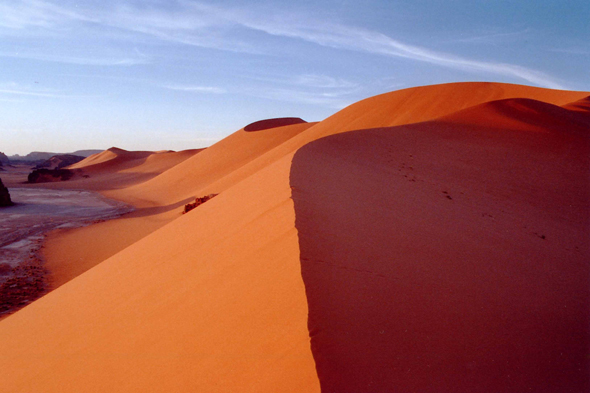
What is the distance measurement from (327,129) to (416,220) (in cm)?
1851

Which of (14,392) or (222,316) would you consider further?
(14,392)

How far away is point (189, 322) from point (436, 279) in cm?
192

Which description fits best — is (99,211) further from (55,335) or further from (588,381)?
(588,381)

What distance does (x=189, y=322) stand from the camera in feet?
8.94

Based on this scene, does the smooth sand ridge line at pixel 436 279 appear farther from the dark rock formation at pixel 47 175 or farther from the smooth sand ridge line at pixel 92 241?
the dark rock formation at pixel 47 175

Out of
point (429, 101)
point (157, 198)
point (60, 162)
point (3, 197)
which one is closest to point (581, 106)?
point (429, 101)

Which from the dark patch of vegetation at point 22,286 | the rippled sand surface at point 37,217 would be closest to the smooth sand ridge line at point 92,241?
the dark patch of vegetation at point 22,286

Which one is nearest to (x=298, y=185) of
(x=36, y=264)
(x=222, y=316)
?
(x=222, y=316)

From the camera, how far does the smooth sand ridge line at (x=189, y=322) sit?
6.94ft

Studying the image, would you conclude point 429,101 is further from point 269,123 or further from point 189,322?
point 189,322

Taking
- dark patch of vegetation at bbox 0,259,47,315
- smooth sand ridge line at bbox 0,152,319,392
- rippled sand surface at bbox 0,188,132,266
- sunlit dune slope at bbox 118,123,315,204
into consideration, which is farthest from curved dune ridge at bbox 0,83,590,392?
sunlit dune slope at bbox 118,123,315,204

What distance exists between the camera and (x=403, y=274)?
304 centimetres

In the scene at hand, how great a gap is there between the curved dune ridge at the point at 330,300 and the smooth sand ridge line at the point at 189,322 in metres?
0.01

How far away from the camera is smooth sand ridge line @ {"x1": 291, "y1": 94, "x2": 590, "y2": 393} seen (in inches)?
84.1
